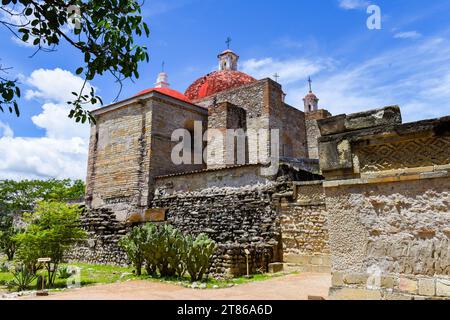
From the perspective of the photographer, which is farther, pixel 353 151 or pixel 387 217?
pixel 353 151

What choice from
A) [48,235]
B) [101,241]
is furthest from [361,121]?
[101,241]

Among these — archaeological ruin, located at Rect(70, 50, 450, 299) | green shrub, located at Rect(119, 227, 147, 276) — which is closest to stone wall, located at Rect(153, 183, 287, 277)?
archaeological ruin, located at Rect(70, 50, 450, 299)

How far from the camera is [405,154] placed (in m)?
3.52

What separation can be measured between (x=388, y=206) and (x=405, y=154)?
0.55 m

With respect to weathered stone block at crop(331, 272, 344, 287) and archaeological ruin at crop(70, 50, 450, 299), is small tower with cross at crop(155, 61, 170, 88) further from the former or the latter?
weathered stone block at crop(331, 272, 344, 287)

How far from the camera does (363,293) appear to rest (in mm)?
3449

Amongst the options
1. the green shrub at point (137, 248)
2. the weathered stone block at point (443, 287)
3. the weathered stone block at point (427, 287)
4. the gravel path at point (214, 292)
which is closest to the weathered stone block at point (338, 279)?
the weathered stone block at point (427, 287)

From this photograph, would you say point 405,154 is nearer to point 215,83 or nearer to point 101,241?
point 101,241

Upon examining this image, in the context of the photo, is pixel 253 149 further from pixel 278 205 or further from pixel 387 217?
pixel 387 217

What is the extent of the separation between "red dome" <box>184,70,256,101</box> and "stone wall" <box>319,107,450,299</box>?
19.7 metres

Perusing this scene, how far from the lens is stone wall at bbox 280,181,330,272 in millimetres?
10109

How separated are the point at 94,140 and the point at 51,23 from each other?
15251 millimetres

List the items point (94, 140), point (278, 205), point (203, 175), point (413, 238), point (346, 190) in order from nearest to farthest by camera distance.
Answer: point (413, 238) < point (346, 190) < point (278, 205) < point (203, 175) < point (94, 140)
